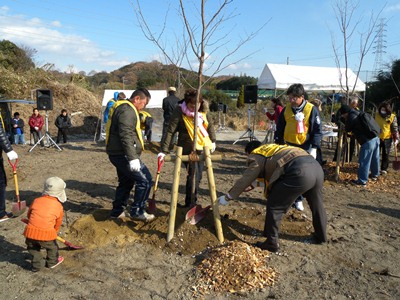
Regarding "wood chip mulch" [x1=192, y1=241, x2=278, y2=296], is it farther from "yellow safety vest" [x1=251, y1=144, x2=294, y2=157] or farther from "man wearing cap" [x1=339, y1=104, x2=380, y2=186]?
"man wearing cap" [x1=339, y1=104, x2=380, y2=186]

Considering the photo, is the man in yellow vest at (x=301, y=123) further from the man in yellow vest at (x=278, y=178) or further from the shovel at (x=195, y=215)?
the shovel at (x=195, y=215)

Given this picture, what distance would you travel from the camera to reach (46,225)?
137 inches

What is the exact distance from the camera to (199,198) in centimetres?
596

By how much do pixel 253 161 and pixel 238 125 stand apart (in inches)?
662

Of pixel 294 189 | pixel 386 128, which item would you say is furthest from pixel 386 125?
pixel 294 189

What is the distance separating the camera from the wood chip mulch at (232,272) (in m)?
3.26

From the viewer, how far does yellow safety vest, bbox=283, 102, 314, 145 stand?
508cm

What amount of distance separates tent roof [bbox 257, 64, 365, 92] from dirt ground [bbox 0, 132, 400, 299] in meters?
7.76

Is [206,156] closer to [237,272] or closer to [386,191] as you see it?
[237,272]

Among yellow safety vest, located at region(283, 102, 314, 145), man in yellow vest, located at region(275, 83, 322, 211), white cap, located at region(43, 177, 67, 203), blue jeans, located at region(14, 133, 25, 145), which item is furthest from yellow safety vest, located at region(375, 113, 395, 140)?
blue jeans, located at region(14, 133, 25, 145)

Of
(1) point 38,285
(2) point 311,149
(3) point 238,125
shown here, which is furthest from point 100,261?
(3) point 238,125

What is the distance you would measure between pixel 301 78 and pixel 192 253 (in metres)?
11.7

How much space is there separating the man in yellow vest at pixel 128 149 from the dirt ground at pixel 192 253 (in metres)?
0.26

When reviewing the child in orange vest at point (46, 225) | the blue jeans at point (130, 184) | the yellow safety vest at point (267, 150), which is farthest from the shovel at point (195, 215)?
the child in orange vest at point (46, 225)
